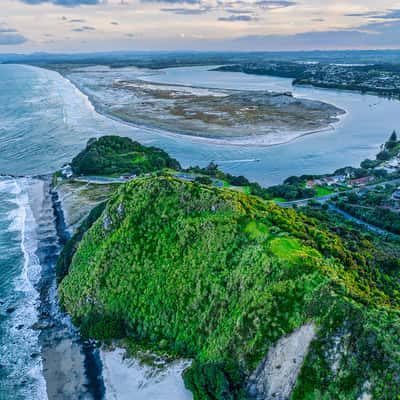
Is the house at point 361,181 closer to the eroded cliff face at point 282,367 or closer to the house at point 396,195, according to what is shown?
the house at point 396,195

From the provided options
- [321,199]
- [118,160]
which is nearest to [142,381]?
[321,199]

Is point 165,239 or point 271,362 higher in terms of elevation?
point 165,239

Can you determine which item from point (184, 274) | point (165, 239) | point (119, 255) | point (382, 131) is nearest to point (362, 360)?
point (184, 274)

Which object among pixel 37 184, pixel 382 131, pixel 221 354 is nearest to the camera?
pixel 221 354

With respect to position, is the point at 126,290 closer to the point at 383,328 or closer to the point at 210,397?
the point at 210,397

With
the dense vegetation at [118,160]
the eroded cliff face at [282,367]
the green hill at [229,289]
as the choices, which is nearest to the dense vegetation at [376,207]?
the green hill at [229,289]

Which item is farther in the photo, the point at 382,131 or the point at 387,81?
the point at 387,81

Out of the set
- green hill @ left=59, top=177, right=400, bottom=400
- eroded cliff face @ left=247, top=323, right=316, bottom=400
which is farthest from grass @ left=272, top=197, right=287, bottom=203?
eroded cliff face @ left=247, top=323, right=316, bottom=400
